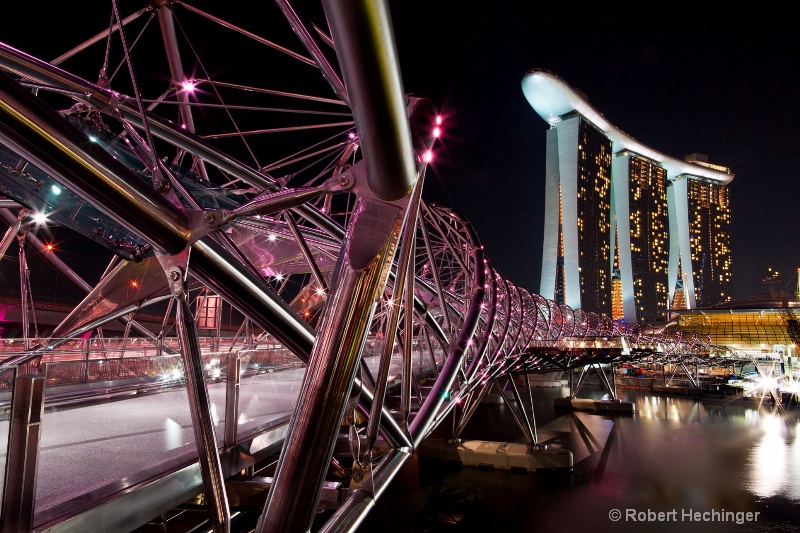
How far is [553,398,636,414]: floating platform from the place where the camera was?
163ft

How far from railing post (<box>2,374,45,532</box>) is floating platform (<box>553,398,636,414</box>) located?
168ft

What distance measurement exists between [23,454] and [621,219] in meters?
167

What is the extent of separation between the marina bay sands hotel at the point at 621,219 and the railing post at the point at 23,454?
127 metres

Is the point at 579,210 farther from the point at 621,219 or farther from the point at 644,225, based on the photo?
the point at 644,225

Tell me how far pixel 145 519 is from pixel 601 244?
154543 mm

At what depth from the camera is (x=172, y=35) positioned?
15.0 m

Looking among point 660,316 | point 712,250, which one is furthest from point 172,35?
point 712,250

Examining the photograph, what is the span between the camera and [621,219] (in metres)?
158

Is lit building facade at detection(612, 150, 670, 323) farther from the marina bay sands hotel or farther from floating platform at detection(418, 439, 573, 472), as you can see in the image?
floating platform at detection(418, 439, 573, 472)

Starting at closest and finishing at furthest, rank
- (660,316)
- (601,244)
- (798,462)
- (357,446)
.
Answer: (357,446)
(798,462)
(601,244)
(660,316)

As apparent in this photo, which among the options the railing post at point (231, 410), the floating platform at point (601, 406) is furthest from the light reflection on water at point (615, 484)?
the railing post at point (231, 410)

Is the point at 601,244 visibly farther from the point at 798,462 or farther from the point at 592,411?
the point at 798,462

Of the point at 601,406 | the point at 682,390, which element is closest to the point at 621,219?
the point at 682,390

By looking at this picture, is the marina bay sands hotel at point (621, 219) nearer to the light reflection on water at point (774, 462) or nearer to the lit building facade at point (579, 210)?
the lit building facade at point (579, 210)
